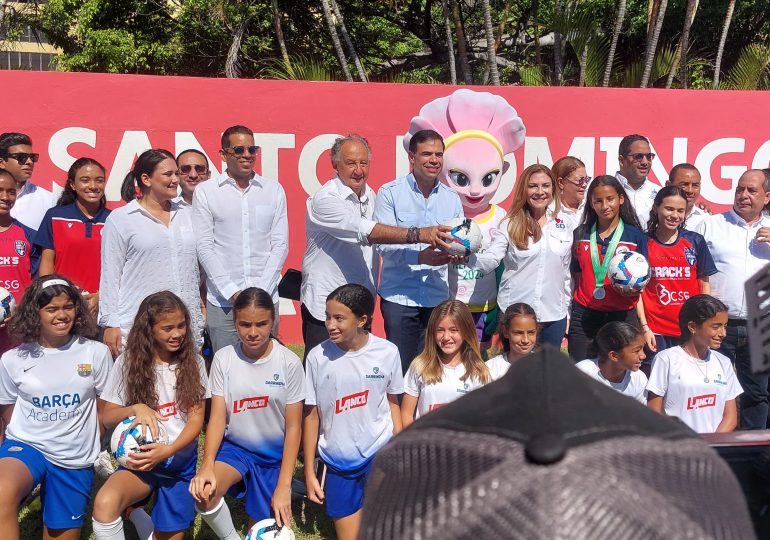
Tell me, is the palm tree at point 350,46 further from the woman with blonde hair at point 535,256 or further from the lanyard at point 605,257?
the lanyard at point 605,257

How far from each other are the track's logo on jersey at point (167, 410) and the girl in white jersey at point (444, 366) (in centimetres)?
120

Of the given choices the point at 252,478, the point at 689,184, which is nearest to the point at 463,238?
the point at 252,478

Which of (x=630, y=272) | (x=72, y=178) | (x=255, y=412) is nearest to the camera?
(x=255, y=412)

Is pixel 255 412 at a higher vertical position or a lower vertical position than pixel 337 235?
lower

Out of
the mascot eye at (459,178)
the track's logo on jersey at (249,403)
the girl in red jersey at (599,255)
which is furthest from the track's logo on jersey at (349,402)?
the mascot eye at (459,178)

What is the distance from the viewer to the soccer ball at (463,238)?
468cm

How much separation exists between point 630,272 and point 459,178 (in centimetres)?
194

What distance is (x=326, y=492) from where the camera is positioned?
4.42m

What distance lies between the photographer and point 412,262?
16.9 ft

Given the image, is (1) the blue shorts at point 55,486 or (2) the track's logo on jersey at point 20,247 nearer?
(1) the blue shorts at point 55,486

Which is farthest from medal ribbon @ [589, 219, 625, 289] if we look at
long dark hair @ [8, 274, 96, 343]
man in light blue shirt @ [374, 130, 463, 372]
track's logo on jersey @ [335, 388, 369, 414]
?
long dark hair @ [8, 274, 96, 343]

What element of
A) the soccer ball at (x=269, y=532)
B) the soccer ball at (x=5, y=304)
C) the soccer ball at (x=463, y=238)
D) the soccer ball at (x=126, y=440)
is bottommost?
the soccer ball at (x=269, y=532)

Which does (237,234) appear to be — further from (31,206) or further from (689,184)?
(689,184)

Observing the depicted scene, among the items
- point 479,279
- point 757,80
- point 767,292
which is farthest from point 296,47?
point 767,292
